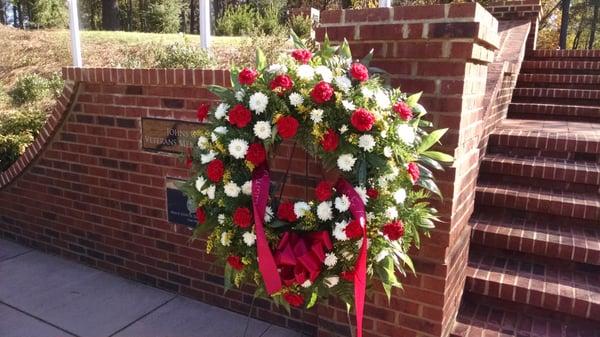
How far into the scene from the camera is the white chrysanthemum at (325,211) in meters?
1.86

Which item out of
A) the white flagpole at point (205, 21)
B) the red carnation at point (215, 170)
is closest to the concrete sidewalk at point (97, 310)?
the red carnation at point (215, 170)

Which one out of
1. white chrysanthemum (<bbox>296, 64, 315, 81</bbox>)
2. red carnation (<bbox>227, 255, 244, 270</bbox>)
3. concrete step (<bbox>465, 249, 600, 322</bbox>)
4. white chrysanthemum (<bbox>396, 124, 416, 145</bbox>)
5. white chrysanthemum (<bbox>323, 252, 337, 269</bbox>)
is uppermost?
white chrysanthemum (<bbox>296, 64, 315, 81</bbox>)

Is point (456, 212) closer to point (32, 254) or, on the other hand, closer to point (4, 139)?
point (32, 254)

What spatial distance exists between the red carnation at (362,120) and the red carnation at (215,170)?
57 centimetres

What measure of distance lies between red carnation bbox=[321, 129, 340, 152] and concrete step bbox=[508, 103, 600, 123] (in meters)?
4.10

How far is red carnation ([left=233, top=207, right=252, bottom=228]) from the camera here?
191 centimetres

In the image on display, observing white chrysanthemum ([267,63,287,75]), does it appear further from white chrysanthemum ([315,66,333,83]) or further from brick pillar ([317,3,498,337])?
brick pillar ([317,3,498,337])

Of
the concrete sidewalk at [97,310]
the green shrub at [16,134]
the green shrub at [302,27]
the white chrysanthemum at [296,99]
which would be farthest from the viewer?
the green shrub at [302,27]

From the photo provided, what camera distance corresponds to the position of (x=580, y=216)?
128 inches

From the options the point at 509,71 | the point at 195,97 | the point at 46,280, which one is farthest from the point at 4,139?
the point at 509,71

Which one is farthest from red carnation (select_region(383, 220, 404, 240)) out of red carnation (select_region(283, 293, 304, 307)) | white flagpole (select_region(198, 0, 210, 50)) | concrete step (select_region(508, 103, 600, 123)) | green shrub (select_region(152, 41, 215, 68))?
concrete step (select_region(508, 103, 600, 123))

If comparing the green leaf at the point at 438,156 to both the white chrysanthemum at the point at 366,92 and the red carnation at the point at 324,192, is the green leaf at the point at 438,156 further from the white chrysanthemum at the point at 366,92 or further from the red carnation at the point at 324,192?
the red carnation at the point at 324,192

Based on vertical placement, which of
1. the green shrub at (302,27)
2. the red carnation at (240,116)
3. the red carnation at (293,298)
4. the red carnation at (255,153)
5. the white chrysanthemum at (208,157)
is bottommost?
the red carnation at (293,298)

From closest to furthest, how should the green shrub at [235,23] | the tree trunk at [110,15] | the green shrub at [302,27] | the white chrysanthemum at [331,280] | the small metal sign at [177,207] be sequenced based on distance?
the white chrysanthemum at [331,280], the small metal sign at [177,207], the green shrub at [302,27], the green shrub at [235,23], the tree trunk at [110,15]
